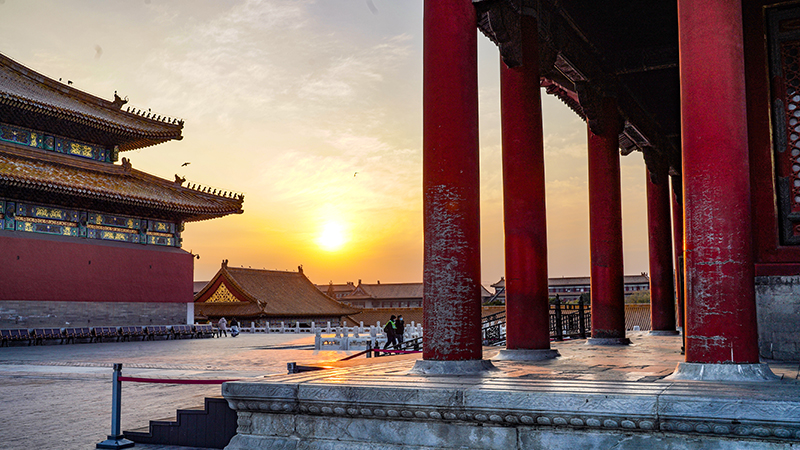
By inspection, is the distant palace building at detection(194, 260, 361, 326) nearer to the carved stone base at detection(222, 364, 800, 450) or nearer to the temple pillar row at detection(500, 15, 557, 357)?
the temple pillar row at detection(500, 15, 557, 357)

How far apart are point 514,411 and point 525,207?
4622mm

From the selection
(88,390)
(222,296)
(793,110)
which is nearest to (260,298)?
(222,296)

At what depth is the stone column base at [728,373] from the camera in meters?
5.14

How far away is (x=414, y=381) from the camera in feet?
17.9

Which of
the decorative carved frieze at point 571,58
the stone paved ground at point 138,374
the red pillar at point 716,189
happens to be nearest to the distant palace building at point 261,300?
the stone paved ground at point 138,374

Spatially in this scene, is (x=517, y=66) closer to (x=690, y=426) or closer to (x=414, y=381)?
(x=414, y=381)

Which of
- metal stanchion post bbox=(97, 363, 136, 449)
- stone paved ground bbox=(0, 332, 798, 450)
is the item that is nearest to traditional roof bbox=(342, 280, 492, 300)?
stone paved ground bbox=(0, 332, 798, 450)

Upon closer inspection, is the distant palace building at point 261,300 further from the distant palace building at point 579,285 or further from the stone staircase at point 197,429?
the stone staircase at point 197,429

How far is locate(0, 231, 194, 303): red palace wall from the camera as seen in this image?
1014 inches

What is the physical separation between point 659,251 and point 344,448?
542 inches

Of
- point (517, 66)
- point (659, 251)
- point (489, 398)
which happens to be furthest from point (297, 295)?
point (489, 398)

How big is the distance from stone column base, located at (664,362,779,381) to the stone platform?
0.44 ft

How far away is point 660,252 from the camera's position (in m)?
16.8

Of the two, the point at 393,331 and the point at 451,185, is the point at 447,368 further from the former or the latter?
the point at 393,331
